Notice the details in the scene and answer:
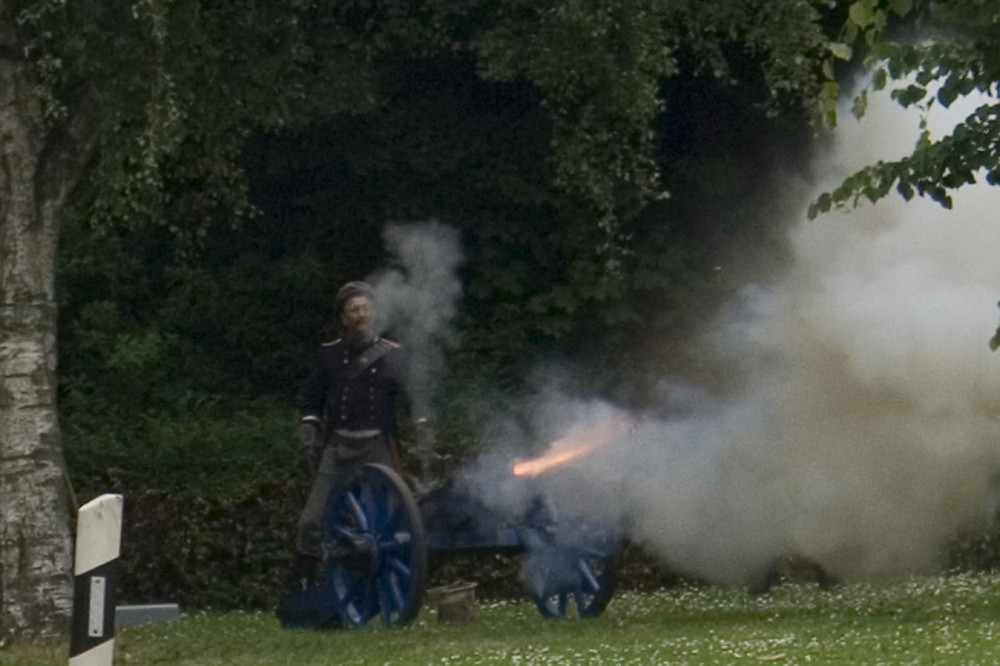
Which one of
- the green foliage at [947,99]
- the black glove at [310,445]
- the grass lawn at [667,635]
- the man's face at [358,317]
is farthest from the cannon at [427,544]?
the green foliage at [947,99]

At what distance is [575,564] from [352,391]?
6.05 feet

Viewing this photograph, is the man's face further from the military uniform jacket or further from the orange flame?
the orange flame

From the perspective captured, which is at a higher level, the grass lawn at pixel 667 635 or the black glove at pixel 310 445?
the black glove at pixel 310 445

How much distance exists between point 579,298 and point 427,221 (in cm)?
183

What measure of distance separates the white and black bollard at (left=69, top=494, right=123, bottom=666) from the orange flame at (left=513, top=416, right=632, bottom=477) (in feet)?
25.6

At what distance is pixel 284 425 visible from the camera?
20.6m

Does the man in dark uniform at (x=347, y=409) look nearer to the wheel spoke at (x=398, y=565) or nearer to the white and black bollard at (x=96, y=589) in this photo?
the wheel spoke at (x=398, y=565)

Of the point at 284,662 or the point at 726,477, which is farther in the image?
the point at 726,477

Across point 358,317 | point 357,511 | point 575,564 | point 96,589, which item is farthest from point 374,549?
point 96,589

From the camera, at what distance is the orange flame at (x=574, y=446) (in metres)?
15.0

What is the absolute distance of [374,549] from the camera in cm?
1468

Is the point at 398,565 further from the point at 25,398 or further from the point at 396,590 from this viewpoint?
the point at 25,398

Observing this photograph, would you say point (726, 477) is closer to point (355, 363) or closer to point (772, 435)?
point (772, 435)

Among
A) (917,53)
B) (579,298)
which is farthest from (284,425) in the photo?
(917,53)
